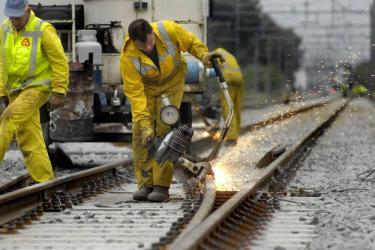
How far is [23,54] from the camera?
8.59m

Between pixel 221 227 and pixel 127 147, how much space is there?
36.4 feet

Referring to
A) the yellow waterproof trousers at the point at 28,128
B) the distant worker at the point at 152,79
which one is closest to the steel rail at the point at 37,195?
the yellow waterproof trousers at the point at 28,128

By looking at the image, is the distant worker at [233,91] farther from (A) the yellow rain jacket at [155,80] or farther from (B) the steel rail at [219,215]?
(A) the yellow rain jacket at [155,80]

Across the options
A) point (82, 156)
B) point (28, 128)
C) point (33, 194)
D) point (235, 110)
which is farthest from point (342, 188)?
point (235, 110)

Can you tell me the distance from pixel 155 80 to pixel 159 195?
3.23ft

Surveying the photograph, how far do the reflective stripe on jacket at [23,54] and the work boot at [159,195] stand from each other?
142 cm

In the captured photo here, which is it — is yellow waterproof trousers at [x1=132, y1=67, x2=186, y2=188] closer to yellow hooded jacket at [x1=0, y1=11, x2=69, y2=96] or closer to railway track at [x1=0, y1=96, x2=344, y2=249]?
railway track at [x1=0, y1=96, x2=344, y2=249]

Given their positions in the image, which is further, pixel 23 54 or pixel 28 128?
pixel 28 128

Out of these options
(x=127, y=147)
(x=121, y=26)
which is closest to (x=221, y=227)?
(x=121, y=26)

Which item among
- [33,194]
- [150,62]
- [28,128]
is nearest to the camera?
[33,194]

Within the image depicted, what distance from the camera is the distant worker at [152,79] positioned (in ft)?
Result: 26.3

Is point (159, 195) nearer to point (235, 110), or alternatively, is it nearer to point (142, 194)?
point (142, 194)

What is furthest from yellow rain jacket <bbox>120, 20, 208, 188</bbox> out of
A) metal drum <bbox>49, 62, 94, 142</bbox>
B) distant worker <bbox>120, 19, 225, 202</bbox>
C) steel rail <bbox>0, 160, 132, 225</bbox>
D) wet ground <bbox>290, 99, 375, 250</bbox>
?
metal drum <bbox>49, 62, 94, 142</bbox>

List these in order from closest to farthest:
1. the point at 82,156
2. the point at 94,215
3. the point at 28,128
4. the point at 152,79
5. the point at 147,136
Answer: the point at 94,215, the point at 147,136, the point at 152,79, the point at 28,128, the point at 82,156
